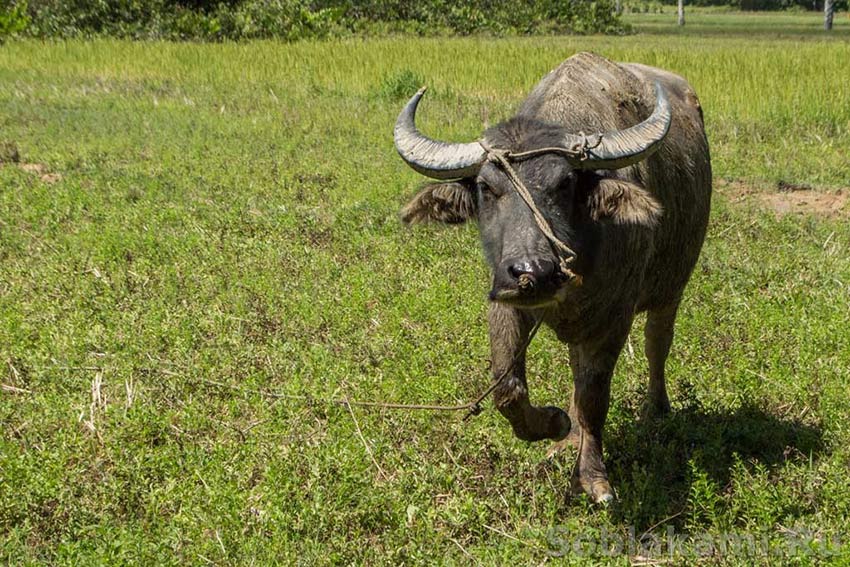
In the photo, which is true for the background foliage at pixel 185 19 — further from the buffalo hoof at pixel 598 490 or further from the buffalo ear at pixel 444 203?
the buffalo hoof at pixel 598 490

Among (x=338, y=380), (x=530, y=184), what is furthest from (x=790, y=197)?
(x=530, y=184)

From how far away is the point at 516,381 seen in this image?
3.45m

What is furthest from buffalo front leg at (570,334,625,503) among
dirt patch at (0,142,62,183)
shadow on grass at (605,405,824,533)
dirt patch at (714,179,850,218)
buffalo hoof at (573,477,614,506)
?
dirt patch at (0,142,62,183)

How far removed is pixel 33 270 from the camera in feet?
19.1

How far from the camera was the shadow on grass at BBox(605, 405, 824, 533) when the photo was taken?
3.54 metres

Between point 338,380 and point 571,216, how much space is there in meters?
1.66

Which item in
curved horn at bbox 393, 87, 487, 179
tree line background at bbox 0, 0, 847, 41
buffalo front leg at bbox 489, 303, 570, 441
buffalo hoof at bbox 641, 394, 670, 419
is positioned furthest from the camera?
tree line background at bbox 0, 0, 847, 41

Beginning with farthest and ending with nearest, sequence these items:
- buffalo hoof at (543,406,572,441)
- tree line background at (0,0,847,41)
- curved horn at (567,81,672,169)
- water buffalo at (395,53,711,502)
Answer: tree line background at (0,0,847,41) → buffalo hoof at (543,406,572,441) → curved horn at (567,81,672,169) → water buffalo at (395,53,711,502)

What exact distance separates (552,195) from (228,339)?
2312 mm

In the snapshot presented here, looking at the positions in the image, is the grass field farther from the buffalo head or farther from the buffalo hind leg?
the buffalo head

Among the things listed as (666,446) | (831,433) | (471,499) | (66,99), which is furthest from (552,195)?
(66,99)

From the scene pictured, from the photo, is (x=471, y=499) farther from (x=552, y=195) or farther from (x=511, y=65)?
(x=511, y=65)

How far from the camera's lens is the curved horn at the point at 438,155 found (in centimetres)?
334

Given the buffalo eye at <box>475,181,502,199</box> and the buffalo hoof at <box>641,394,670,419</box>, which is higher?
the buffalo eye at <box>475,181,502,199</box>
